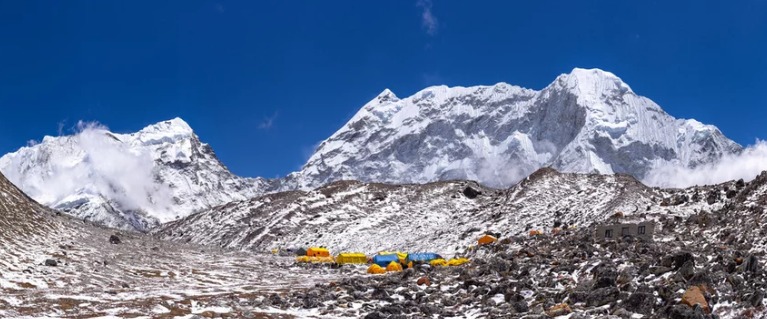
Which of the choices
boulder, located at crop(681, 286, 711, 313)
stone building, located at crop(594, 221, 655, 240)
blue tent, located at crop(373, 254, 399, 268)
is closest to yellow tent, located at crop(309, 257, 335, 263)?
blue tent, located at crop(373, 254, 399, 268)

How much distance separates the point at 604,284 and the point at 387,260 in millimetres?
43836

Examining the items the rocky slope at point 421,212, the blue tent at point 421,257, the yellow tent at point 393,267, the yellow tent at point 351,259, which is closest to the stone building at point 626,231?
the rocky slope at point 421,212

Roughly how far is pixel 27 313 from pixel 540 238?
157 ft

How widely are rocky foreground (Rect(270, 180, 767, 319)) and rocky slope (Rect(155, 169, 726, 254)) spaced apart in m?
17.0

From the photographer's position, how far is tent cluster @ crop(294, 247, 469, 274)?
2755 inches

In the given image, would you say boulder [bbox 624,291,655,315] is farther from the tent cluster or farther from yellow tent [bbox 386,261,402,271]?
yellow tent [bbox 386,261,402,271]

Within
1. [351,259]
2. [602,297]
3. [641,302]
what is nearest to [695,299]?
[641,302]

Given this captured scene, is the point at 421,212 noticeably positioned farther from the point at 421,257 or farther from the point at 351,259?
the point at 421,257

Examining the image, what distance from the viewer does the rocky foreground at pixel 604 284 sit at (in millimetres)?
29688

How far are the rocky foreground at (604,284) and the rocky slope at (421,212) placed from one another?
17.0 metres

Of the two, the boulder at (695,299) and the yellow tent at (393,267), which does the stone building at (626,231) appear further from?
the boulder at (695,299)

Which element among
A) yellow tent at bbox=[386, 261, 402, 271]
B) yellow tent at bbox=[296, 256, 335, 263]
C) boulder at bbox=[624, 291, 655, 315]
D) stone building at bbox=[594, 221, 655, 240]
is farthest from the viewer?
yellow tent at bbox=[296, 256, 335, 263]

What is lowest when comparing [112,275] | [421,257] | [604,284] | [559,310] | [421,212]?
[559,310]

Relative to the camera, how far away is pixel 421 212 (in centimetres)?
12438
